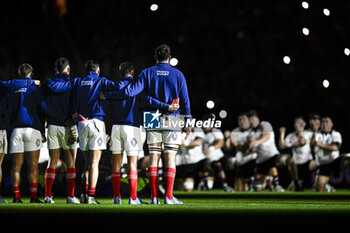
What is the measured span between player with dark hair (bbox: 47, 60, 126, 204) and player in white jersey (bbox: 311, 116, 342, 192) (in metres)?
7.10

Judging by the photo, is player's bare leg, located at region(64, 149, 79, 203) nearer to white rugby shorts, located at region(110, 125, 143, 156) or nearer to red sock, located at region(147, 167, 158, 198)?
white rugby shorts, located at region(110, 125, 143, 156)

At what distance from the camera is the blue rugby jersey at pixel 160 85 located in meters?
8.91

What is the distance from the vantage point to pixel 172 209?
783 centimetres

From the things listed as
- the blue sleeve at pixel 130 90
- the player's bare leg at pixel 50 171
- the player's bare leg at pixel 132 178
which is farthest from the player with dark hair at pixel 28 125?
the player's bare leg at pixel 132 178

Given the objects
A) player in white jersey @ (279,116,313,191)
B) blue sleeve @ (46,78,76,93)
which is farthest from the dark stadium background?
blue sleeve @ (46,78,76,93)

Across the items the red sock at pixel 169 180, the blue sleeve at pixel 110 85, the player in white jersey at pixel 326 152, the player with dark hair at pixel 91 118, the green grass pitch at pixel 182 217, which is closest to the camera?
the green grass pitch at pixel 182 217

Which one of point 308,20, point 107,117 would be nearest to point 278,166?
point 107,117

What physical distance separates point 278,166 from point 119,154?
293 inches

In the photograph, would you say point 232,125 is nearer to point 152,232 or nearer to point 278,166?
point 278,166

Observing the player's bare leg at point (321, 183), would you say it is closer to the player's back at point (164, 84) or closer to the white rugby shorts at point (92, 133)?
the player's back at point (164, 84)

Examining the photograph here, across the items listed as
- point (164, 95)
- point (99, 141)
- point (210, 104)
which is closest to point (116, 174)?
point (99, 141)

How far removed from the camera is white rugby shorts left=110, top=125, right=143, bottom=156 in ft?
30.0

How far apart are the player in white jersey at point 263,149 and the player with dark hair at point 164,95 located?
21.0 ft

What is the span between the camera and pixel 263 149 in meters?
15.3
